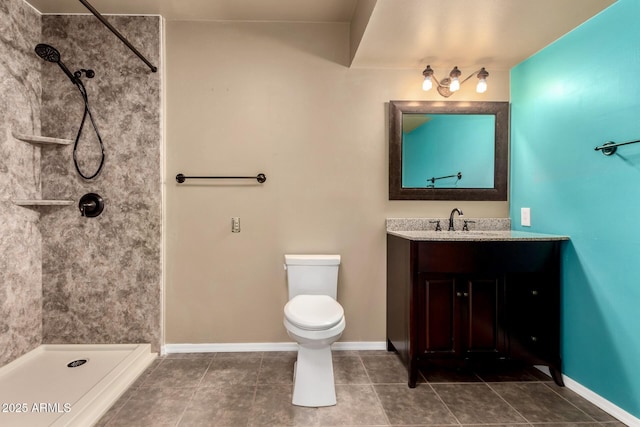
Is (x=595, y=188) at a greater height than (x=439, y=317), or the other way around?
(x=595, y=188)

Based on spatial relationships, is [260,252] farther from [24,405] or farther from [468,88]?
[468,88]

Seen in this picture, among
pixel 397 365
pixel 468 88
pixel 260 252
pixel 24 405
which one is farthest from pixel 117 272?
pixel 468 88

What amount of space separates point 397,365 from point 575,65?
2.16 m

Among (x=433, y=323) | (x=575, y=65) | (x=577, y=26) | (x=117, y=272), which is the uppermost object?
(x=577, y=26)

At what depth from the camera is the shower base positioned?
4.90ft

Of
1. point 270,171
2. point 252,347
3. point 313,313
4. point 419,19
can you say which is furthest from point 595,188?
point 252,347

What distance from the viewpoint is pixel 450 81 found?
222cm

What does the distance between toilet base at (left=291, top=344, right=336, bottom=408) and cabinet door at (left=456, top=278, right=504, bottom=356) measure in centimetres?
83

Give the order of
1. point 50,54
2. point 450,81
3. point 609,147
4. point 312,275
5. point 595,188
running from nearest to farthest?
1. point 609,147
2. point 595,188
3. point 50,54
4. point 312,275
5. point 450,81

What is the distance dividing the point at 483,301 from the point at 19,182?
307 cm

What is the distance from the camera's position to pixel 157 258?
7.22 ft

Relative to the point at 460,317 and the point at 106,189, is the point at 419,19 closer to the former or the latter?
the point at 460,317

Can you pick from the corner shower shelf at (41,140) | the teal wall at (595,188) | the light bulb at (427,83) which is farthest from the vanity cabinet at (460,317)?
the corner shower shelf at (41,140)

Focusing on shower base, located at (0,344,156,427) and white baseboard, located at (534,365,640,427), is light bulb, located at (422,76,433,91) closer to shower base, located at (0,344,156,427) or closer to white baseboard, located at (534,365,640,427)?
white baseboard, located at (534,365,640,427)
